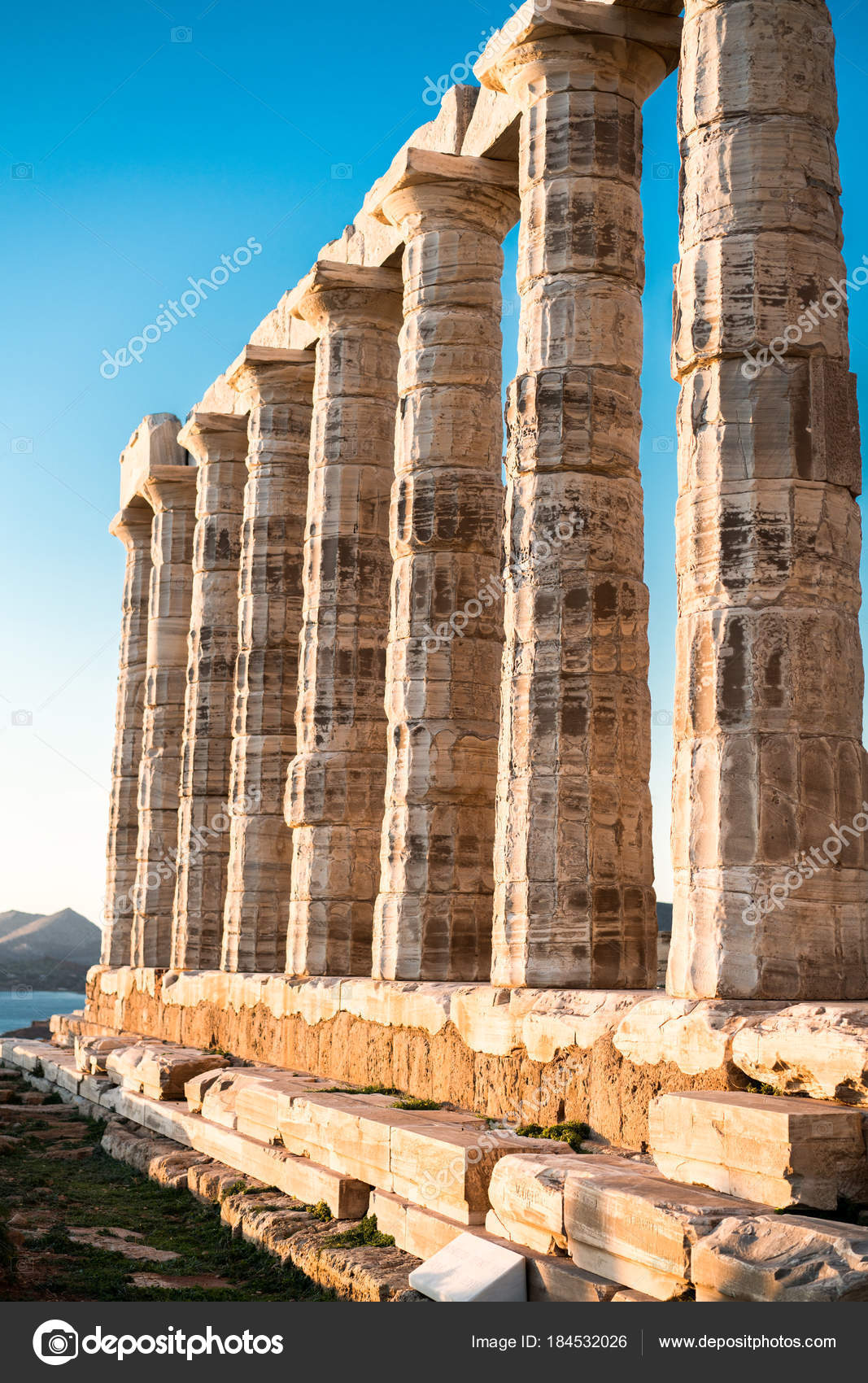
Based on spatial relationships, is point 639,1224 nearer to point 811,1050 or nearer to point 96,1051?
point 811,1050

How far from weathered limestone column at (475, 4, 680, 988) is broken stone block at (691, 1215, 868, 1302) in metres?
6.10

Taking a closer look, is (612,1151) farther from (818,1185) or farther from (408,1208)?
(818,1185)

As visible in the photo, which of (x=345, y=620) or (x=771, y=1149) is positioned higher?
(x=345, y=620)

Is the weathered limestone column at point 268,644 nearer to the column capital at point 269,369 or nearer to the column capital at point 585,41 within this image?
the column capital at point 269,369

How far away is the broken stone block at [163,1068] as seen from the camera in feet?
61.8

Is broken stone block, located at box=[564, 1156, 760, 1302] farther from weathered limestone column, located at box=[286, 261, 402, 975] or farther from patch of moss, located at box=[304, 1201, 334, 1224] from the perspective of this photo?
weathered limestone column, located at box=[286, 261, 402, 975]

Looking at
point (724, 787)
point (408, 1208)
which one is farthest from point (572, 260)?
point (408, 1208)

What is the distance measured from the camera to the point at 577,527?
47.2 feet

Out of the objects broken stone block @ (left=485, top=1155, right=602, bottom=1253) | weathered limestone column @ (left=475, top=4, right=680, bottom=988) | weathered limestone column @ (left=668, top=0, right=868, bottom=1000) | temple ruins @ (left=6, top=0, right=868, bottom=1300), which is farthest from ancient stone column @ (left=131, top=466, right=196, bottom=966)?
broken stone block @ (left=485, top=1155, right=602, bottom=1253)

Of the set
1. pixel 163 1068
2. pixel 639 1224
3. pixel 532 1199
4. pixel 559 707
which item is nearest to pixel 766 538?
pixel 559 707

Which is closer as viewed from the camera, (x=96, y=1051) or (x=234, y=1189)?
(x=234, y=1189)

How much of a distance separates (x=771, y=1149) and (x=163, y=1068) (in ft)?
39.6

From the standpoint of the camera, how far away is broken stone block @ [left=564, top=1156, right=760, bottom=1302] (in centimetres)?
785

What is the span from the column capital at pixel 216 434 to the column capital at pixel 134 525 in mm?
6043
